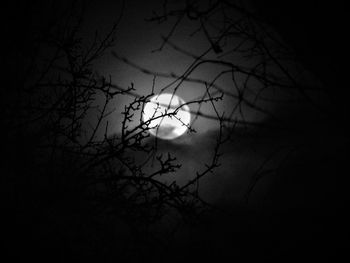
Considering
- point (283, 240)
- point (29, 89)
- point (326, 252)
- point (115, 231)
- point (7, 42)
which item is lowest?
point (326, 252)

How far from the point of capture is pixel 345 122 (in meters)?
2.14

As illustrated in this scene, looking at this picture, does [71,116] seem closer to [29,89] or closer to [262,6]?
[29,89]

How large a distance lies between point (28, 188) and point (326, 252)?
1113 cm

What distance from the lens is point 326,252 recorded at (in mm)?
10383

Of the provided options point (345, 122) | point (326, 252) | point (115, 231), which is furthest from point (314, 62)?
point (326, 252)

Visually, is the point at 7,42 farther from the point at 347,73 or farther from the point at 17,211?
the point at 347,73

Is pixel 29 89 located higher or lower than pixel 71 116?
higher

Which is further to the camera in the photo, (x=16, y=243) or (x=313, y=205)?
(x=313, y=205)

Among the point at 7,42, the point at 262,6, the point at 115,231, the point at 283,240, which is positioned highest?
the point at 7,42

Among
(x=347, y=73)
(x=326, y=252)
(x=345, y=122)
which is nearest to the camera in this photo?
(x=347, y=73)

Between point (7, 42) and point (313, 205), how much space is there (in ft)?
41.2

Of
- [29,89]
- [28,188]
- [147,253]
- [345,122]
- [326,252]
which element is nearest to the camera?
[345,122]

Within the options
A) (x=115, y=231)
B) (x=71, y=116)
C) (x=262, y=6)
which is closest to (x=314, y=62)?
(x=262, y=6)

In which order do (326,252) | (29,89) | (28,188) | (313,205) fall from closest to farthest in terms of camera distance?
(29,89), (28,188), (326,252), (313,205)
